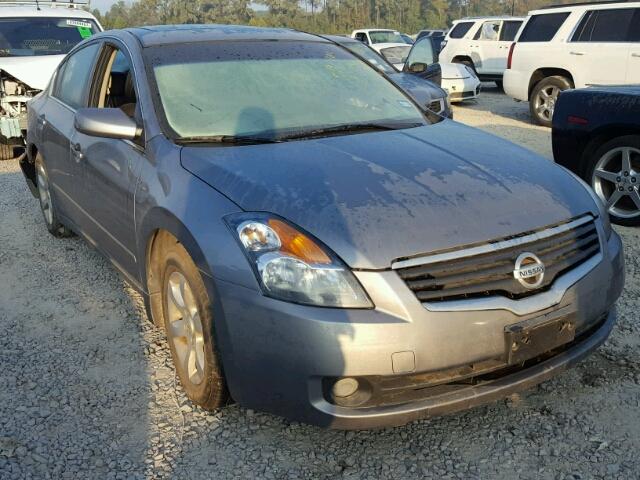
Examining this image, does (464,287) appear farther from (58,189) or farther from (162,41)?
(58,189)

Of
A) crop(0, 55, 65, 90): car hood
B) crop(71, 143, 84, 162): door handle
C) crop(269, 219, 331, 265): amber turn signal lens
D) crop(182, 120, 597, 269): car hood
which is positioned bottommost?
crop(0, 55, 65, 90): car hood

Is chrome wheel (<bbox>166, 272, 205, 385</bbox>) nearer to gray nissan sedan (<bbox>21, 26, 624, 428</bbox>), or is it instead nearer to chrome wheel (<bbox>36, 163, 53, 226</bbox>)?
gray nissan sedan (<bbox>21, 26, 624, 428</bbox>)

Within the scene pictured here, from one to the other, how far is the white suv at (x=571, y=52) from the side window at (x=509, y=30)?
17.5 feet

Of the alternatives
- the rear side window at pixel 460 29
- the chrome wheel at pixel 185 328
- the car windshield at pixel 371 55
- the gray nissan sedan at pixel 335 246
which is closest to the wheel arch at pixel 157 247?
the gray nissan sedan at pixel 335 246

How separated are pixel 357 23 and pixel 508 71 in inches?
2179

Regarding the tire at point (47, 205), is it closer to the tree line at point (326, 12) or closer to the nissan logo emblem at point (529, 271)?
the nissan logo emblem at point (529, 271)

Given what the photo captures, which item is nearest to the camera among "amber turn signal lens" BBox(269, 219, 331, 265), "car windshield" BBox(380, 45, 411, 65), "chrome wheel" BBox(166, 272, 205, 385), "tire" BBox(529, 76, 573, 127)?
"amber turn signal lens" BBox(269, 219, 331, 265)

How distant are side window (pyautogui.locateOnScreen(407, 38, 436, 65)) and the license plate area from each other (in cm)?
954

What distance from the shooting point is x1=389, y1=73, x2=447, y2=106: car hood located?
7.61 meters

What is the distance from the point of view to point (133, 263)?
11.1ft

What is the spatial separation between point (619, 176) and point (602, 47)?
5.70 m

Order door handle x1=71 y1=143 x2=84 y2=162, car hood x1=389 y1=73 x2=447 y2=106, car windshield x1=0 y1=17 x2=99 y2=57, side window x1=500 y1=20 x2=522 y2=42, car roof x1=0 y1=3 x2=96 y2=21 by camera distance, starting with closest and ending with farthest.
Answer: door handle x1=71 y1=143 x2=84 y2=162 → car hood x1=389 y1=73 x2=447 y2=106 → car windshield x1=0 y1=17 x2=99 y2=57 → car roof x1=0 y1=3 x2=96 y2=21 → side window x1=500 y1=20 x2=522 y2=42

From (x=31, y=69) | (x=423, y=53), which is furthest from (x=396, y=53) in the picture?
(x=31, y=69)

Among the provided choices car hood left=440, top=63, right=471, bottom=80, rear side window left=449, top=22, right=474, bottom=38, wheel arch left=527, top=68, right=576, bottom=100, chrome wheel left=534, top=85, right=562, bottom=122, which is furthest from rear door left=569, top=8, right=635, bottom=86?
rear side window left=449, top=22, right=474, bottom=38
